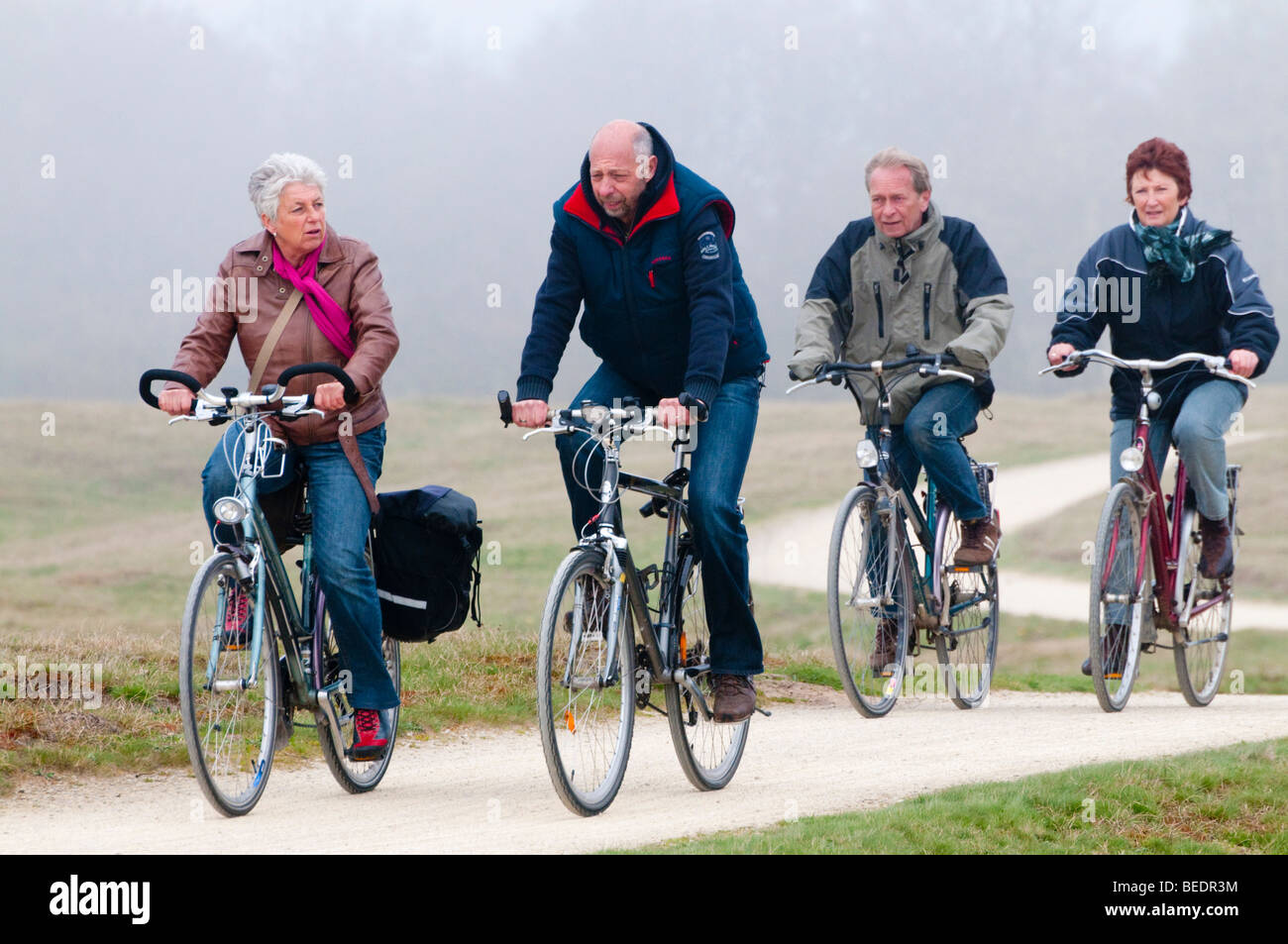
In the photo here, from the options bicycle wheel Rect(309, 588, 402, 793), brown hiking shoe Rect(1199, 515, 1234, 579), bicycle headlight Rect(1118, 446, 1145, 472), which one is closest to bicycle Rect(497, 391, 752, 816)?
bicycle wheel Rect(309, 588, 402, 793)

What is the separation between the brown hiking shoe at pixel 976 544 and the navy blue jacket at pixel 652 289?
2.94m

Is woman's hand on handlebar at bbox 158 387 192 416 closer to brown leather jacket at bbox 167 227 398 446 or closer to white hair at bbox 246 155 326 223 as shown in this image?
brown leather jacket at bbox 167 227 398 446

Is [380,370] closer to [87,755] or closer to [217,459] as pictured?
[217,459]

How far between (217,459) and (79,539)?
46.1m

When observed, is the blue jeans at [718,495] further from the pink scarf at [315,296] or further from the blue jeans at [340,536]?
the pink scarf at [315,296]

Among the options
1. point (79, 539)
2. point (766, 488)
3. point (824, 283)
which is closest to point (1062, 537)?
point (766, 488)

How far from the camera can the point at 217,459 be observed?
6.07 meters

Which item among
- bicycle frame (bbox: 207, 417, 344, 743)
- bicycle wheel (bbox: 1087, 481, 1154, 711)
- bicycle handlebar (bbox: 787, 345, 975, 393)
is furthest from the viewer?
bicycle wheel (bbox: 1087, 481, 1154, 711)

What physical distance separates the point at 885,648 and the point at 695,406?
11.0 feet

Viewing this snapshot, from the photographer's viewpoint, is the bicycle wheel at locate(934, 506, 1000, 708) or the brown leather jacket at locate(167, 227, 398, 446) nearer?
the brown leather jacket at locate(167, 227, 398, 446)

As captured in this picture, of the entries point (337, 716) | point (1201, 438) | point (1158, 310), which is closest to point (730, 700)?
point (337, 716)

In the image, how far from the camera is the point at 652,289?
6.24 m

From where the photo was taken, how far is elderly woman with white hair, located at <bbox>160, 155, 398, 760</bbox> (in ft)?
20.4

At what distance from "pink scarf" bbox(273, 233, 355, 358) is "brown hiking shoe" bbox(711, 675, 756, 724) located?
1.90 meters
